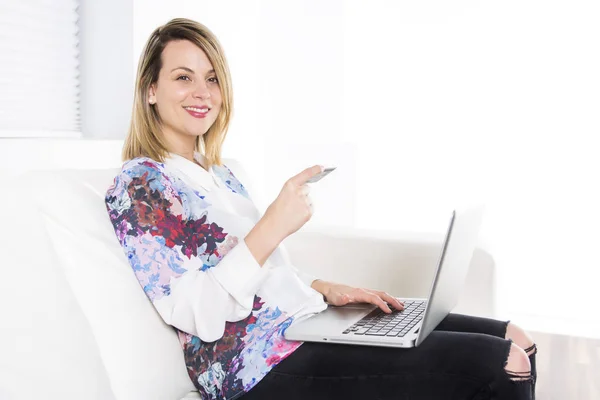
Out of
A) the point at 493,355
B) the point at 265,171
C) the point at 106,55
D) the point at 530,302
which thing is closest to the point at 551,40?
the point at 530,302

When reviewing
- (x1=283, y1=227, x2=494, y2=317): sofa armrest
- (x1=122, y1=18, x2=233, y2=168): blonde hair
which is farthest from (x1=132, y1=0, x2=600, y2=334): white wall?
(x1=122, y1=18, x2=233, y2=168): blonde hair

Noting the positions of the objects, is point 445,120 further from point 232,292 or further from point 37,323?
point 37,323

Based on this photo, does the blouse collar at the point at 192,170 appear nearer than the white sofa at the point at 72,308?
No

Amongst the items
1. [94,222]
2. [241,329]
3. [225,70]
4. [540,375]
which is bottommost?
[540,375]

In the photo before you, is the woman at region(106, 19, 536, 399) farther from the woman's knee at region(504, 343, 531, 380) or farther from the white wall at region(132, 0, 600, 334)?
the white wall at region(132, 0, 600, 334)

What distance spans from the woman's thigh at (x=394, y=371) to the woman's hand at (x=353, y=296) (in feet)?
0.89

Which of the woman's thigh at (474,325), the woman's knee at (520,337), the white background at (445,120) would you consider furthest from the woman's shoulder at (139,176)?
the white background at (445,120)

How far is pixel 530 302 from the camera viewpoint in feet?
12.6

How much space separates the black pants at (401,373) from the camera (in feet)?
4.06

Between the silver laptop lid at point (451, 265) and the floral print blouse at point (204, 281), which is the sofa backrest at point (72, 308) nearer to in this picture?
the floral print blouse at point (204, 281)

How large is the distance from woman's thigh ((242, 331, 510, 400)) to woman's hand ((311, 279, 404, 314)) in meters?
0.27

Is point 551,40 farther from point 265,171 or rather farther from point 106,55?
point 106,55

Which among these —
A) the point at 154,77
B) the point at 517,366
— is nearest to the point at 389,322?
the point at 517,366

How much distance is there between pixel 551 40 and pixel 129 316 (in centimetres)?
304
